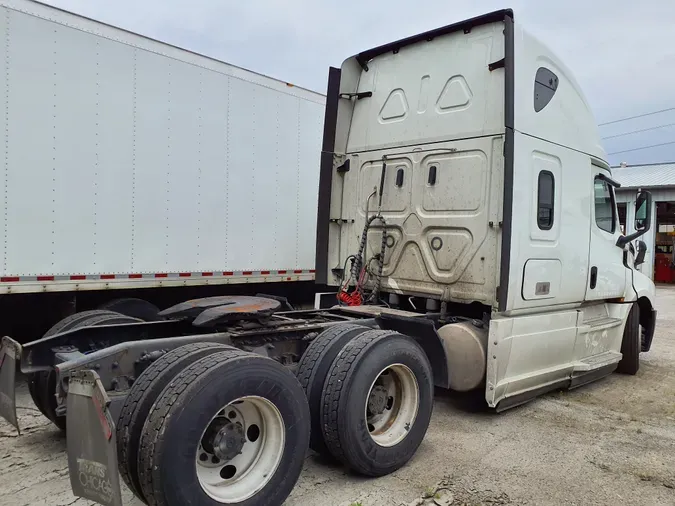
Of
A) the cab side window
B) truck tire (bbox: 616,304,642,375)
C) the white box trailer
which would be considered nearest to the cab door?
the cab side window

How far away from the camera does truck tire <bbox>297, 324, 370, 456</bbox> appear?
3.67m

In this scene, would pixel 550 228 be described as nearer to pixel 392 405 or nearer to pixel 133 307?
pixel 392 405

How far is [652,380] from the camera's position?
6723mm

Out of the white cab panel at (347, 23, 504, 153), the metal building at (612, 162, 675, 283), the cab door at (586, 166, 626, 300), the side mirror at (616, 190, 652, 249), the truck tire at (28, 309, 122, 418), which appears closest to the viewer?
the truck tire at (28, 309, 122, 418)

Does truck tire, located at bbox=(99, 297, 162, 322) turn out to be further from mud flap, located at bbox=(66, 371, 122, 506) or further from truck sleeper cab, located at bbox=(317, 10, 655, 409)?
mud flap, located at bbox=(66, 371, 122, 506)

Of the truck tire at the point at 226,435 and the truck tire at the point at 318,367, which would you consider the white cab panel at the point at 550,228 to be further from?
the truck tire at the point at 226,435

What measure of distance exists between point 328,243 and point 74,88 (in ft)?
9.95

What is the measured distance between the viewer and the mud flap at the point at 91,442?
99.8 inches

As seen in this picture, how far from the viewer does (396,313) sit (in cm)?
491

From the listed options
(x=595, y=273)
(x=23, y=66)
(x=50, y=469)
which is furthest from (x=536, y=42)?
(x=50, y=469)

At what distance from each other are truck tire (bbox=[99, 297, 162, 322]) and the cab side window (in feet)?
16.2

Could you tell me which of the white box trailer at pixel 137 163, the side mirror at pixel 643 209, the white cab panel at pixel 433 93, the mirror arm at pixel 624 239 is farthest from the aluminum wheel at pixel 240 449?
the side mirror at pixel 643 209

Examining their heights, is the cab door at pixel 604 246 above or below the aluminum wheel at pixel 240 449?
above

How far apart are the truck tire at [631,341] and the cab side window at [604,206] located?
125 centimetres
